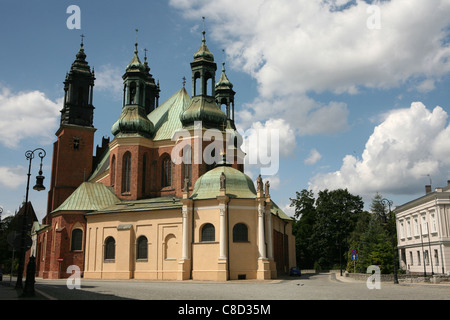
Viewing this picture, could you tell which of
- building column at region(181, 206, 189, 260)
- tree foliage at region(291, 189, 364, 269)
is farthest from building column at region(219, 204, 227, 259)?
tree foliage at region(291, 189, 364, 269)

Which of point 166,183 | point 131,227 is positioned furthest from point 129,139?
point 131,227

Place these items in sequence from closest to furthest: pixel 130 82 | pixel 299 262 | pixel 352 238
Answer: pixel 130 82 < pixel 352 238 < pixel 299 262

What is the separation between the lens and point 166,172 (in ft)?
164

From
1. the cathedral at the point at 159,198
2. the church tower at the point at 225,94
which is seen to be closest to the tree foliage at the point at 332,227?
the cathedral at the point at 159,198

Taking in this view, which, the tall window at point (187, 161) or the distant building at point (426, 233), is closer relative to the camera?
the distant building at point (426, 233)

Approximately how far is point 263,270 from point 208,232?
5863mm

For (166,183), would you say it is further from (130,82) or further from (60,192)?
(60,192)

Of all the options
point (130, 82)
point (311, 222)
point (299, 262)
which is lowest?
point (299, 262)

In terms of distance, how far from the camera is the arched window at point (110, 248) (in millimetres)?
43500

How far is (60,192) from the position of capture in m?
58.6

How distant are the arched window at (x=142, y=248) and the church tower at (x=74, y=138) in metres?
19.6

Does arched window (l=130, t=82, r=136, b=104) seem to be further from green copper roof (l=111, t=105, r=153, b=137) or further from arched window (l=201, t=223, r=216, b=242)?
arched window (l=201, t=223, r=216, b=242)

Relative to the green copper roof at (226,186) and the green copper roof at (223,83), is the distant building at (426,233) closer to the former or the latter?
the green copper roof at (226,186)
